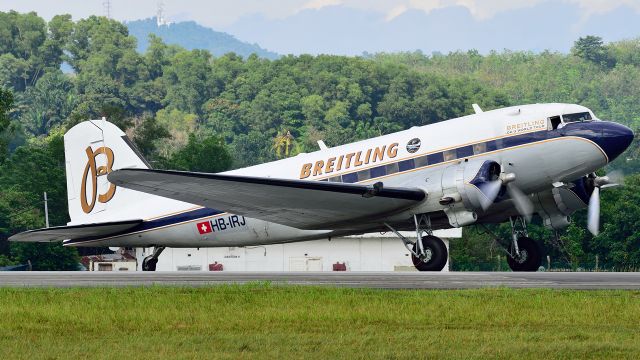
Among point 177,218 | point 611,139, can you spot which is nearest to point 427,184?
point 611,139

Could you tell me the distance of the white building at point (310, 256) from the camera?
6650cm

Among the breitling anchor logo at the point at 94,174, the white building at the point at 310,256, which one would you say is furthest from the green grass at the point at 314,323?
the white building at the point at 310,256

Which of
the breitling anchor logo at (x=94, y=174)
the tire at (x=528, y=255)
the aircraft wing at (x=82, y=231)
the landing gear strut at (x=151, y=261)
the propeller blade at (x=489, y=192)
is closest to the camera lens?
the propeller blade at (x=489, y=192)

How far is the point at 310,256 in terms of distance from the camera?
68.2 m

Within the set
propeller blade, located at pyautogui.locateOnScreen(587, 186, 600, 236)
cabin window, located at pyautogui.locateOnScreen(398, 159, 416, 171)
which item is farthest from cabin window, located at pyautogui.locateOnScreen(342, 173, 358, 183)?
propeller blade, located at pyautogui.locateOnScreen(587, 186, 600, 236)

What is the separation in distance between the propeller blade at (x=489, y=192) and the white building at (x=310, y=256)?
3366 centimetres

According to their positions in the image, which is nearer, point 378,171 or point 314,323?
point 314,323

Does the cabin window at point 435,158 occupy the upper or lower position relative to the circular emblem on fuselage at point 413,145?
lower

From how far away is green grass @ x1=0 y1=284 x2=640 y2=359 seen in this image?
1581 cm

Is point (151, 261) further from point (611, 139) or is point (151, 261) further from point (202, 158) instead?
point (202, 158)

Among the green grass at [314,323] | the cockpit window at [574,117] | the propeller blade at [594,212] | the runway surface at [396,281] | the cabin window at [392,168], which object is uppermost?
the cockpit window at [574,117]

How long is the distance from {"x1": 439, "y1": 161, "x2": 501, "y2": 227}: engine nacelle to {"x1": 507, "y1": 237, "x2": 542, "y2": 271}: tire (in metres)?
2.94

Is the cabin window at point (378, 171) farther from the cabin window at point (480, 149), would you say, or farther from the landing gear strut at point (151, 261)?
the landing gear strut at point (151, 261)

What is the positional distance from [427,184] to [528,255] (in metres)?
4.03
